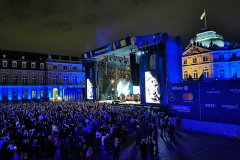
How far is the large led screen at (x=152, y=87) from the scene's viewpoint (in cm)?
2266

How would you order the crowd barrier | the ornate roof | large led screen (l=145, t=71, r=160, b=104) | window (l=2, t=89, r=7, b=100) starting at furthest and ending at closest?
the ornate roof
window (l=2, t=89, r=7, b=100)
large led screen (l=145, t=71, r=160, b=104)
the crowd barrier

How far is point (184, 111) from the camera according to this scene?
17688mm

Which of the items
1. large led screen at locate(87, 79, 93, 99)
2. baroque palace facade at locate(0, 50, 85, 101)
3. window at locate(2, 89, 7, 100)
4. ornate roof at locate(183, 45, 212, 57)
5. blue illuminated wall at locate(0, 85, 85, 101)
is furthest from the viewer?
ornate roof at locate(183, 45, 212, 57)

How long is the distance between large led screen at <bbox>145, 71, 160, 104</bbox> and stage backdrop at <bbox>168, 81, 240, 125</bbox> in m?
4.44

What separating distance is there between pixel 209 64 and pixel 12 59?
52.2 meters

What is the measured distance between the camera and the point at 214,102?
50.3 feet

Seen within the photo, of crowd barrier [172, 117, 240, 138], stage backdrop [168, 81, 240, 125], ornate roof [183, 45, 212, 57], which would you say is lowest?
crowd barrier [172, 117, 240, 138]

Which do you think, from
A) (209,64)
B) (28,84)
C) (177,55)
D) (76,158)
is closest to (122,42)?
(177,55)

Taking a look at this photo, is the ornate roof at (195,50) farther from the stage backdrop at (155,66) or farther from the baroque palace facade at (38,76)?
the baroque palace facade at (38,76)

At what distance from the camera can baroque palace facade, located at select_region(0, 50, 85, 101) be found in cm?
4612

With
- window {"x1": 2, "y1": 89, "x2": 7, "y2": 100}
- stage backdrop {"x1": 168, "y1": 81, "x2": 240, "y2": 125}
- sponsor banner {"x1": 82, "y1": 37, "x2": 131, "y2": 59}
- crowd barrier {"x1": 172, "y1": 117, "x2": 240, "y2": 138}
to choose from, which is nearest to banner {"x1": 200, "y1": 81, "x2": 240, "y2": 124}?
stage backdrop {"x1": 168, "y1": 81, "x2": 240, "y2": 125}

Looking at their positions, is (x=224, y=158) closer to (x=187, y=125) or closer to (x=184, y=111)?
(x=187, y=125)

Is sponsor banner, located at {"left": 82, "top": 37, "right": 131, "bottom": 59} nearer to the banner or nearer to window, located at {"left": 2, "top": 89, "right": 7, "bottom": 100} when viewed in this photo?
the banner

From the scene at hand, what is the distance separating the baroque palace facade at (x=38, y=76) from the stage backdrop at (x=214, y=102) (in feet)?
95.3
